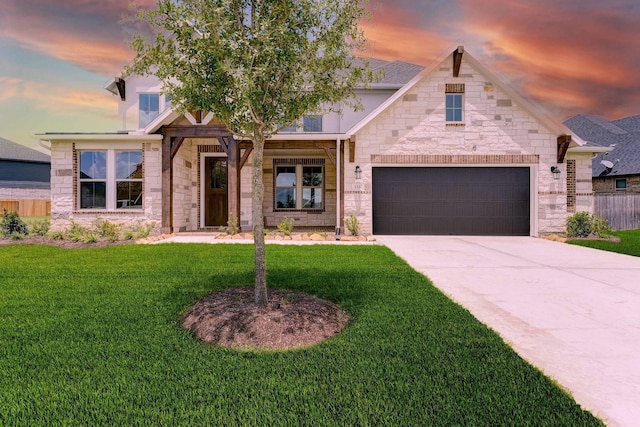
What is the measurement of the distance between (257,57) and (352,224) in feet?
28.2

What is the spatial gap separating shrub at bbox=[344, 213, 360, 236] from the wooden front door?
198 inches

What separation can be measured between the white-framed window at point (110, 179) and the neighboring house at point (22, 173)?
3280 centimetres

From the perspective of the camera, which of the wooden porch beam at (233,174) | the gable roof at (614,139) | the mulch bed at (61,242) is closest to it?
the mulch bed at (61,242)

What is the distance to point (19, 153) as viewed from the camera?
42125mm

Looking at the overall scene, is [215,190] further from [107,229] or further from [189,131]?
[107,229]

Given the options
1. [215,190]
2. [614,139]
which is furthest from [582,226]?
[614,139]

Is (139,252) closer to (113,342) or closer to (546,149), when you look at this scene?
(113,342)

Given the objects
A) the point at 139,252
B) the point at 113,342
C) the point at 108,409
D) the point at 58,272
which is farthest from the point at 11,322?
the point at 139,252

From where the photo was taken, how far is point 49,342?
3.25 meters

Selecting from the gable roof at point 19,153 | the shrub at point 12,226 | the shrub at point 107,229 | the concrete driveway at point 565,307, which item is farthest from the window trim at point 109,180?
the gable roof at point 19,153

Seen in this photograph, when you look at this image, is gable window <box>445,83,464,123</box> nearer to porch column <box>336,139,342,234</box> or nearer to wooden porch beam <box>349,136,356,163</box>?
wooden porch beam <box>349,136,356,163</box>

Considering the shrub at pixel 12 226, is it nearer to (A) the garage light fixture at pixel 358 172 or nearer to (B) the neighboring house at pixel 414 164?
(B) the neighboring house at pixel 414 164

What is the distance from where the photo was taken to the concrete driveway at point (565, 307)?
8.52 ft

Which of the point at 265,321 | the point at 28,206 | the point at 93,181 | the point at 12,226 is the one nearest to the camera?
the point at 265,321
